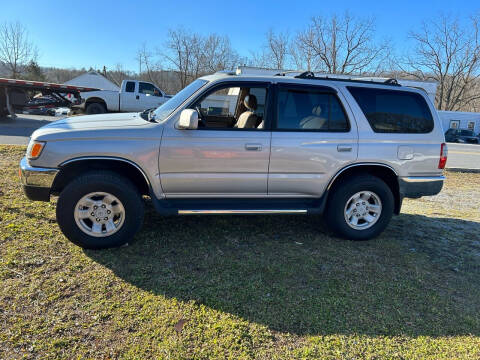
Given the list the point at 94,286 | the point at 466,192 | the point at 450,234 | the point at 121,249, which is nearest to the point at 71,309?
the point at 94,286

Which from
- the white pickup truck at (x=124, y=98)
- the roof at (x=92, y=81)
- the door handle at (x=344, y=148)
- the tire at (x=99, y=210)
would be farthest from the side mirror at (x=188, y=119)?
the roof at (x=92, y=81)

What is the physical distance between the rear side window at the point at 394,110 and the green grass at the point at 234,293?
4.90 ft

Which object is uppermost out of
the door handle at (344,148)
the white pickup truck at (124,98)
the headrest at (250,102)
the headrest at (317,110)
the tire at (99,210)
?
the white pickup truck at (124,98)

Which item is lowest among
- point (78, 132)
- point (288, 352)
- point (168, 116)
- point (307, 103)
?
point (288, 352)

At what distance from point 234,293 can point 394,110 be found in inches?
119

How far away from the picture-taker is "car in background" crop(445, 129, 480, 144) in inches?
1260

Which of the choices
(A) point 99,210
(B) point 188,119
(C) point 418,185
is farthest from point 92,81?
(C) point 418,185

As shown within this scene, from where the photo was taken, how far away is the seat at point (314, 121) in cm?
407

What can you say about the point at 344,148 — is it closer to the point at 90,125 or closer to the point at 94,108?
the point at 90,125

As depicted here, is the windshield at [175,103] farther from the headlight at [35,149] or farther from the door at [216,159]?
the headlight at [35,149]

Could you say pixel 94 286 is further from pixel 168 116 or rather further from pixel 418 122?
pixel 418 122

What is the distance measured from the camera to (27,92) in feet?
57.2

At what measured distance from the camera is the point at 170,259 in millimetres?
3613

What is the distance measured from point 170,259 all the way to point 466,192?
25.5 ft
